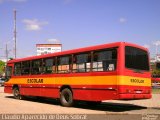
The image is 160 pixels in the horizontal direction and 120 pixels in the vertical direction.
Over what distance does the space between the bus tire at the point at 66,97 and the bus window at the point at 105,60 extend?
2.32 meters

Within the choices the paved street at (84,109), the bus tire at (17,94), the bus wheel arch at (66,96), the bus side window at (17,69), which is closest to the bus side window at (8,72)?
the bus side window at (17,69)

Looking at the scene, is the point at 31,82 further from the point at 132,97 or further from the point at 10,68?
the point at 132,97

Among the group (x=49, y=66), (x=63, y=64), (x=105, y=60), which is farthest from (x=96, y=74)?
(x=49, y=66)

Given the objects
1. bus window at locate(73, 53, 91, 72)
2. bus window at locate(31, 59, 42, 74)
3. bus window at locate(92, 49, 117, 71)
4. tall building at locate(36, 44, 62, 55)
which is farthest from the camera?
tall building at locate(36, 44, 62, 55)

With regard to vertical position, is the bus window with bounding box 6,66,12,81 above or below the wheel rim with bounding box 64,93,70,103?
above

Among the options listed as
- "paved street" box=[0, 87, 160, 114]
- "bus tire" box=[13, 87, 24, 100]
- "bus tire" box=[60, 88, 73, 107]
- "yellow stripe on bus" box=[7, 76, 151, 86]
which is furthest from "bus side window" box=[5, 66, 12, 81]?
"bus tire" box=[60, 88, 73, 107]

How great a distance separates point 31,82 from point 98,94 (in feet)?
23.6

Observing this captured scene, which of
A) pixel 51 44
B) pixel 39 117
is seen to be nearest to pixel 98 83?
pixel 39 117

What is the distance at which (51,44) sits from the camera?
55.7 metres

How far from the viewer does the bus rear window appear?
607 inches

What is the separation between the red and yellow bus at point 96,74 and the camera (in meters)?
15.1

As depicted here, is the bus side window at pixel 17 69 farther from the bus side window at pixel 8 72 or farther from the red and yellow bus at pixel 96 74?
the red and yellow bus at pixel 96 74

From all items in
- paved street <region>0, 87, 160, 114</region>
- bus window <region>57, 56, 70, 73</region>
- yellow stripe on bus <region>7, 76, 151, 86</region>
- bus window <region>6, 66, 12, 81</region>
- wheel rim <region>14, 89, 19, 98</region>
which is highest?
bus window <region>57, 56, 70, 73</region>

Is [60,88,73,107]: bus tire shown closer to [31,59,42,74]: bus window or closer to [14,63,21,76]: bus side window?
[31,59,42,74]: bus window
